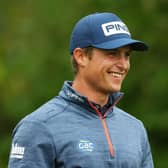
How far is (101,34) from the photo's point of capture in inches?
257

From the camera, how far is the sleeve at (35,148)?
Answer: 20.1 ft

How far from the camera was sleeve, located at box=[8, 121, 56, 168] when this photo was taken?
6141mm

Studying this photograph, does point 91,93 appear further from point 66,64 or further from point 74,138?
point 66,64

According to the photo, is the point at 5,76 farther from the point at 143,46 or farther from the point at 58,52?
the point at 143,46

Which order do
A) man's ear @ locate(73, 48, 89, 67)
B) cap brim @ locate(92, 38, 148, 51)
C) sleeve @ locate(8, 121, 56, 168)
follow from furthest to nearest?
man's ear @ locate(73, 48, 89, 67), cap brim @ locate(92, 38, 148, 51), sleeve @ locate(8, 121, 56, 168)

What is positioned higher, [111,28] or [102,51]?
[111,28]

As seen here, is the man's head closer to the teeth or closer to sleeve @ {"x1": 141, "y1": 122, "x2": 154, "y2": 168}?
the teeth

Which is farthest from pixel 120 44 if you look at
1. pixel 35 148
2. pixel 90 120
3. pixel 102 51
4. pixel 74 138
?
pixel 35 148

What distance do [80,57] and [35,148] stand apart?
672mm

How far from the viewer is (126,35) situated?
21.5ft

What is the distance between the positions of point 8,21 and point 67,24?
2.40 meters

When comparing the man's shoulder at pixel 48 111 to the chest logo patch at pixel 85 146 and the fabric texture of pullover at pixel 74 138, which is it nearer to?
the fabric texture of pullover at pixel 74 138

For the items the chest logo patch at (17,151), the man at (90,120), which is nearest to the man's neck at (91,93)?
the man at (90,120)

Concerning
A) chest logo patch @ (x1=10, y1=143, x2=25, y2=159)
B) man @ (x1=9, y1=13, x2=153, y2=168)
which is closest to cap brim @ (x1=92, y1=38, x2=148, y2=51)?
man @ (x1=9, y1=13, x2=153, y2=168)
